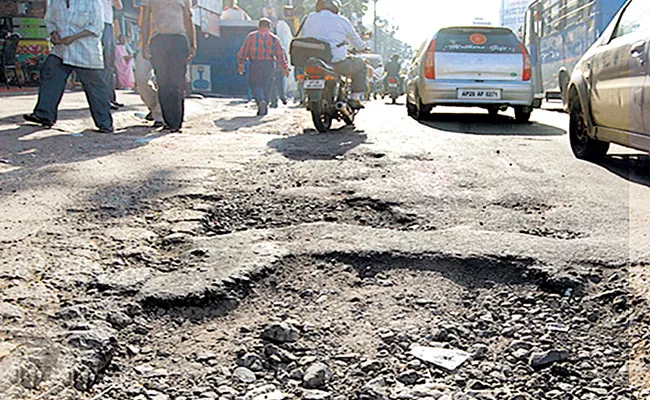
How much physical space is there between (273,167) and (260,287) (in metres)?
2.77

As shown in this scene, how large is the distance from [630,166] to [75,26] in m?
5.26

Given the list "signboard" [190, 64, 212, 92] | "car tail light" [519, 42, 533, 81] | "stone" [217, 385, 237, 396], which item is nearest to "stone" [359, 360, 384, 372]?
"stone" [217, 385, 237, 396]

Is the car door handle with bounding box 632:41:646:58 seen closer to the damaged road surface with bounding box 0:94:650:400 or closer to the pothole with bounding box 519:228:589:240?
the damaged road surface with bounding box 0:94:650:400

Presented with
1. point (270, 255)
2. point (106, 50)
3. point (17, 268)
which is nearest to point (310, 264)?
point (270, 255)

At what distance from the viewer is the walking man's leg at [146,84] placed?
26.1 ft

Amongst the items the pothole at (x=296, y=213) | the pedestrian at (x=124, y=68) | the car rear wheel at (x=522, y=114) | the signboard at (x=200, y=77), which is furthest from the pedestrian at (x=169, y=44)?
the signboard at (x=200, y=77)

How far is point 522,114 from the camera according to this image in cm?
973

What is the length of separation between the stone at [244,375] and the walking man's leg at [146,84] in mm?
6522

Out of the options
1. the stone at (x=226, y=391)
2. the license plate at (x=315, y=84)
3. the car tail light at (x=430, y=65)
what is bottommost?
the stone at (x=226, y=391)

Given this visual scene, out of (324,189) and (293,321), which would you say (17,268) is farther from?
(324,189)

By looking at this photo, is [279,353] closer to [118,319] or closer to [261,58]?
[118,319]

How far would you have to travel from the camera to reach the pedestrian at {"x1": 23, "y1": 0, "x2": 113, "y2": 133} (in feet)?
21.6

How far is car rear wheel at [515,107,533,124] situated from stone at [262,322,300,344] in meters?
8.12

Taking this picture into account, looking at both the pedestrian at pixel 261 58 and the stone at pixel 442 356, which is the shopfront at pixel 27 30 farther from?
the stone at pixel 442 356
